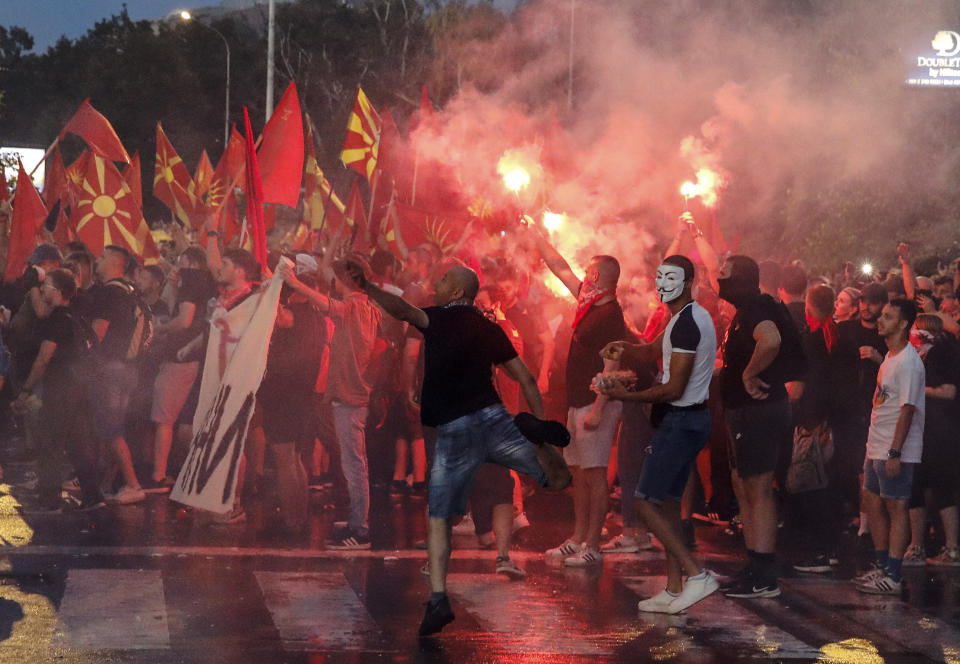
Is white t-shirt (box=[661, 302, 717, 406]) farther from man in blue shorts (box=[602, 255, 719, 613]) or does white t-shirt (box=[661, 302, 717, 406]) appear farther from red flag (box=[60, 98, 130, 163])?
red flag (box=[60, 98, 130, 163])

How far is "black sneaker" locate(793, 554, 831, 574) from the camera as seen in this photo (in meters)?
8.29

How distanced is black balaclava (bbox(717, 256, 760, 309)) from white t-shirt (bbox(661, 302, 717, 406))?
0.63m

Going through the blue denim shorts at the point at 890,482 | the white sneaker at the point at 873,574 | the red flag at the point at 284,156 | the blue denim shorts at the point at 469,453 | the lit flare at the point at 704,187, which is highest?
the red flag at the point at 284,156

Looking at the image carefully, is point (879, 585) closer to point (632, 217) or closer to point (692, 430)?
point (692, 430)

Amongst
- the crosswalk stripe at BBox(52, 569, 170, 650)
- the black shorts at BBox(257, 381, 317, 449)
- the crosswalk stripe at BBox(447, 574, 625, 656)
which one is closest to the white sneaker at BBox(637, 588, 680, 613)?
the crosswalk stripe at BBox(447, 574, 625, 656)

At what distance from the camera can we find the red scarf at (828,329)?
29.4 feet

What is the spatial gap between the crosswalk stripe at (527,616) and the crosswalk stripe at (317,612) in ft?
1.94

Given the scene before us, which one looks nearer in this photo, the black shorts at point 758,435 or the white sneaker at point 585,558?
the black shorts at point 758,435

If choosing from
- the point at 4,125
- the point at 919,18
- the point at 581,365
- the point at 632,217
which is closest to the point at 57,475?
the point at 581,365

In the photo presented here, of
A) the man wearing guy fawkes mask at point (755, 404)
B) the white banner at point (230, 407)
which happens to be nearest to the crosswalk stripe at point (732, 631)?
the man wearing guy fawkes mask at point (755, 404)

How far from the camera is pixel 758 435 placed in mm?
7445

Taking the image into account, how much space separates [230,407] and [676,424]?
3.50m

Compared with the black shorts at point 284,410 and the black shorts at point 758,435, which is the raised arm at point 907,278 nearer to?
the black shorts at point 758,435

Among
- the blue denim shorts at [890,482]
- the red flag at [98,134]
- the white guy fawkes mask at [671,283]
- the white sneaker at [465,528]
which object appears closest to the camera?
the white guy fawkes mask at [671,283]
